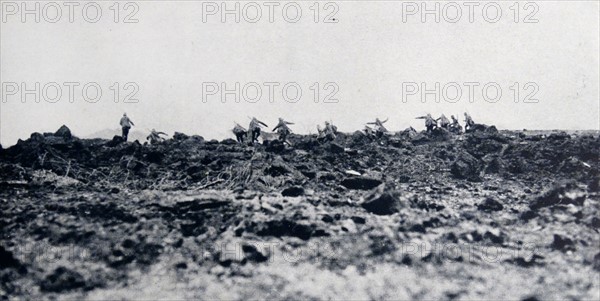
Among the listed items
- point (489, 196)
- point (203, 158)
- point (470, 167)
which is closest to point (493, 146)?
point (470, 167)

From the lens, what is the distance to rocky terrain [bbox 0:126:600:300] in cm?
654

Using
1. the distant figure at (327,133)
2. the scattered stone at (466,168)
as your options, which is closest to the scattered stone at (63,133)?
the distant figure at (327,133)

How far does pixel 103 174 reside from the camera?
1020 centimetres

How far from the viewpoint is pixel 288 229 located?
25.3 ft

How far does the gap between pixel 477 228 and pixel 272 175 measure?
167 inches

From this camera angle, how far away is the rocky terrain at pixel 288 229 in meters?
6.54

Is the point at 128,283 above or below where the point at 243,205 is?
below

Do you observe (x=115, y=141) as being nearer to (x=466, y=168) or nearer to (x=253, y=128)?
(x=253, y=128)

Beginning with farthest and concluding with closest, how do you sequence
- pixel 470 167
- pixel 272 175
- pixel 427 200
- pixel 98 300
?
pixel 470 167 → pixel 272 175 → pixel 427 200 → pixel 98 300

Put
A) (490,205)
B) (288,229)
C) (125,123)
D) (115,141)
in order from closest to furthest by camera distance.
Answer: (288,229) → (490,205) → (115,141) → (125,123)

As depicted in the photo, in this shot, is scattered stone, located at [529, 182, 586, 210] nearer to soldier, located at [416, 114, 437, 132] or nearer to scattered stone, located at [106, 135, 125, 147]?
soldier, located at [416, 114, 437, 132]

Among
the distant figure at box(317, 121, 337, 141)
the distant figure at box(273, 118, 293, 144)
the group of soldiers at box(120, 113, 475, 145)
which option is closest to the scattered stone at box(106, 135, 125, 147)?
the group of soldiers at box(120, 113, 475, 145)

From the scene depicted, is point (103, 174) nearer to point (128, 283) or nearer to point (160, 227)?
point (160, 227)

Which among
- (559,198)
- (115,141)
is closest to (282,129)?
(115,141)
